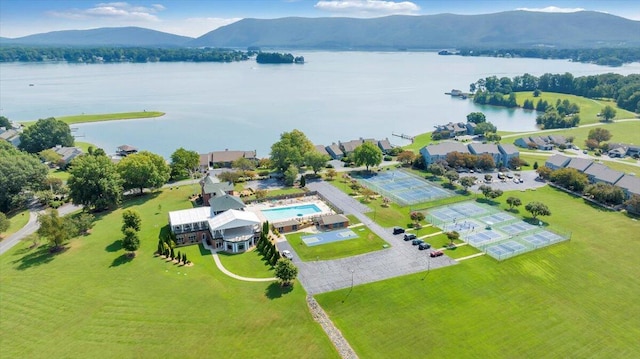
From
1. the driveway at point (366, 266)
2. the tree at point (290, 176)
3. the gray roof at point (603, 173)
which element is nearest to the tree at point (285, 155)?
the tree at point (290, 176)

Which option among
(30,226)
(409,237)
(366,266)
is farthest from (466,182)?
(30,226)

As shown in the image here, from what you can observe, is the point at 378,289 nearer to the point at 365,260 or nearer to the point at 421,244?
the point at 365,260

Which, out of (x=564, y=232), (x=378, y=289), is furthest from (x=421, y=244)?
(x=564, y=232)

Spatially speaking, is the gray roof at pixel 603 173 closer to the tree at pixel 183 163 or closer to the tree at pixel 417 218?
the tree at pixel 417 218

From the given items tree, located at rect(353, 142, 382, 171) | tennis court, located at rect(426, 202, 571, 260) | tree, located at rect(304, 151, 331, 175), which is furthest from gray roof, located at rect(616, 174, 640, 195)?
tree, located at rect(304, 151, 331, 175)

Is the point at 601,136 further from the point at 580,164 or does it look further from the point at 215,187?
the point at 215,187
